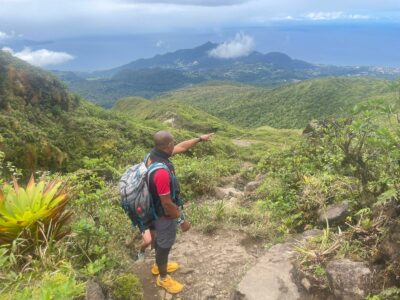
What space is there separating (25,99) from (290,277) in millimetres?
31403

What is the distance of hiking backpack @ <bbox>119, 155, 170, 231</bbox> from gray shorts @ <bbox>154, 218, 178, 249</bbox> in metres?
0.11

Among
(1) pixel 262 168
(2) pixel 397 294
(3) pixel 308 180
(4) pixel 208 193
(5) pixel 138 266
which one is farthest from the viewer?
(1) pixel 262 168

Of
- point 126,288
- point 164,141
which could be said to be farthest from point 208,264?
point 164,141

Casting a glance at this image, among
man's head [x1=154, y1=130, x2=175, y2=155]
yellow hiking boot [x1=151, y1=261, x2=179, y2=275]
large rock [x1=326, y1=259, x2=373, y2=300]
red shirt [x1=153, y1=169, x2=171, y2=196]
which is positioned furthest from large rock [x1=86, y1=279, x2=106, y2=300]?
large rock [x1=326, y1=259, x2=373, y2=300]

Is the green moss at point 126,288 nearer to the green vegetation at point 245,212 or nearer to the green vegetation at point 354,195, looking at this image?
the green vegetation at point 245,212

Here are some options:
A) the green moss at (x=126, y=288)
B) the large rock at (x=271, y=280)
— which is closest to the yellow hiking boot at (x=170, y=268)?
the green moss at (x=126, y=288)

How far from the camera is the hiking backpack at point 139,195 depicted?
207 inches

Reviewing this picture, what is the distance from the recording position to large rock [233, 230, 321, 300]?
5.12 meters

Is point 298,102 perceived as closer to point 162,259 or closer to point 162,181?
point 162,259

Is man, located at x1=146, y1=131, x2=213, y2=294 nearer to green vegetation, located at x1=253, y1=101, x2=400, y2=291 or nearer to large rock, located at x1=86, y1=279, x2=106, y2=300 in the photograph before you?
large rock, located at x1=86, y1=279, x2=106, y2=300

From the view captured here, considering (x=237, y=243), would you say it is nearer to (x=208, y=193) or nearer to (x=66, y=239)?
(x=66, y=239)

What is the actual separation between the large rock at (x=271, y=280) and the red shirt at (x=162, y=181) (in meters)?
1.53

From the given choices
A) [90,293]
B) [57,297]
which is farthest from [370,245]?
[57,297]

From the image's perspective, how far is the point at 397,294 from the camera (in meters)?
4.26
